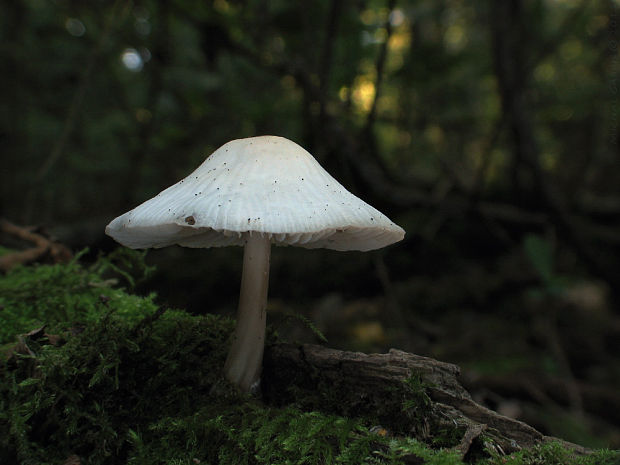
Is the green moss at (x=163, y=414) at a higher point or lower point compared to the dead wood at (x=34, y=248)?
lower

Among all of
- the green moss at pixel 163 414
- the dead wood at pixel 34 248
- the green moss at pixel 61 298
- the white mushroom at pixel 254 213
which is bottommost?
the green moss at pixel 163 414

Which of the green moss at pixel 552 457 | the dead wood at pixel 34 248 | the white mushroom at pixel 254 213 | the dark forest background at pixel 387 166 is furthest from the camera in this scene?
the dark forest background at pixel 387 166

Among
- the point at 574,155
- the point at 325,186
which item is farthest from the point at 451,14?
the point at 325,186

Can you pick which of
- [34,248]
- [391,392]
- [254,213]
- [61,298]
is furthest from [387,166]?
[254,213]

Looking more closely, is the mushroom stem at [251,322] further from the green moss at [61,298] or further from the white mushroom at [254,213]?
the green moss at [61,298]

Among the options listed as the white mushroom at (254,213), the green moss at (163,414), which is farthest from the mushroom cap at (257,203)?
the green moss at (163,414)

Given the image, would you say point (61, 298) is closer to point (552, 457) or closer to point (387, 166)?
point (552, 457)
